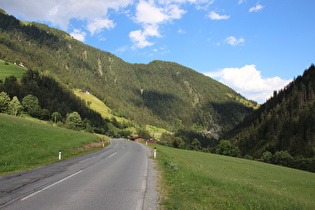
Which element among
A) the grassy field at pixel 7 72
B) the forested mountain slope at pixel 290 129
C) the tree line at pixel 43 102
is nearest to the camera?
the tree line at pixel 43 102

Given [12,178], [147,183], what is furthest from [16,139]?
[147,183]

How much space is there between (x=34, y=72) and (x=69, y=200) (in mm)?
191279

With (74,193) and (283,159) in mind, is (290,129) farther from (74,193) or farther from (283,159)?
(74,193)

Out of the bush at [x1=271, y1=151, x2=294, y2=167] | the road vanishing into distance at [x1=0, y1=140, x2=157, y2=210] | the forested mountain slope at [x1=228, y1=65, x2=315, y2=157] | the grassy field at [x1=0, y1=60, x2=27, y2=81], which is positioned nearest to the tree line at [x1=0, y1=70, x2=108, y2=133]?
the grassy field at [x1=0, y1=60, x2=27, y2=81]

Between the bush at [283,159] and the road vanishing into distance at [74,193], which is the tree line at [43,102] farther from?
the bush at [283,159]

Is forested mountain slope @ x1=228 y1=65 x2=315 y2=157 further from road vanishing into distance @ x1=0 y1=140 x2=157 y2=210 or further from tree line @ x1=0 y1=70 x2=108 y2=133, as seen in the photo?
road vanishing into distance @ x1=0 y1=140 x2=157 y2=210

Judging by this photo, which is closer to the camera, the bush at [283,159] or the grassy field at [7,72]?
the bush at [283,159]

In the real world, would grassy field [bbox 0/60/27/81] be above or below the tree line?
above

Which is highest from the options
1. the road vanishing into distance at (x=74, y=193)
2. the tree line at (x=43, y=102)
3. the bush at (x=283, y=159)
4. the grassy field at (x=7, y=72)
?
the grassy field at (x=7, y=72)

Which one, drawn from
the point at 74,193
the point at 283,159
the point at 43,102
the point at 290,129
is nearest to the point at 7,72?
the point at 43,102

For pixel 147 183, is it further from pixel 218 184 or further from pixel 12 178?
pixel 12 178

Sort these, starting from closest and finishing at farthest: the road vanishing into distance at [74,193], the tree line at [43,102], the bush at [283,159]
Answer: the road vanishing into distance at [74,193]
the bush at [283,159]
the tree line at [43,102]

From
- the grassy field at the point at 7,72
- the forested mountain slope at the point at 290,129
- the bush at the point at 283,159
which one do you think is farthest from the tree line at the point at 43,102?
the forested mountain slope at the point at 290,129

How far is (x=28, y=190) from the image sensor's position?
9.26 m
